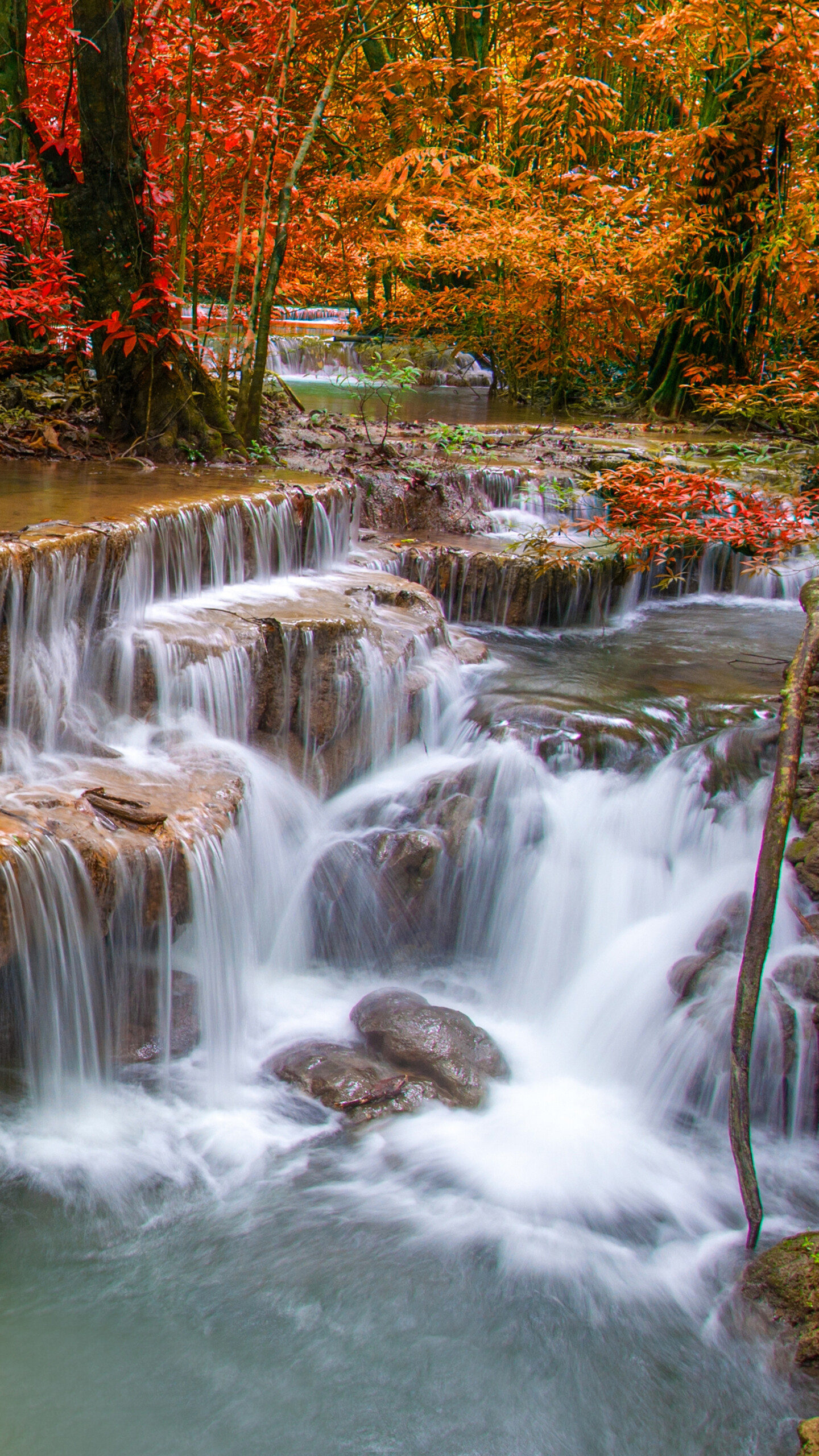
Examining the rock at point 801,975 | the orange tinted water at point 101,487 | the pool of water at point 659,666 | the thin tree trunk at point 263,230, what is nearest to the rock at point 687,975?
the rock at point 801,975

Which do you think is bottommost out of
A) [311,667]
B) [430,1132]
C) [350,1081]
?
[430,1132]

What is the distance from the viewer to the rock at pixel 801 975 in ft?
14.1

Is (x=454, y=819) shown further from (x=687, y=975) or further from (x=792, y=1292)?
(x=792, y=1292)

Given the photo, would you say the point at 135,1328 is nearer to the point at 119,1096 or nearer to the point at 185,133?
the point at 119,1096

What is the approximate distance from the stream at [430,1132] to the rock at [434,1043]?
10 cm

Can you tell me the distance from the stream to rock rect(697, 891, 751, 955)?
0.08 meters

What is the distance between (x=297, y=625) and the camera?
5633 millimetres

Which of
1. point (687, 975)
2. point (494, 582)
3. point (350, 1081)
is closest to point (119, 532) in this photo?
point (350, 1081)

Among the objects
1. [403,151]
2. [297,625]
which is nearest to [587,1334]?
[297,625]

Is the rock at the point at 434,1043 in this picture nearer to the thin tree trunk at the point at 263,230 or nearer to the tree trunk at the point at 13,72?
the thin tree trunk at the point at 263,230

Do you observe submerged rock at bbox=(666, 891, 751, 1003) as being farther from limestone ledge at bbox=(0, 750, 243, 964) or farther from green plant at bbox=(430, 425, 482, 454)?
green plant at bbox=(430, 425, 482, 454)

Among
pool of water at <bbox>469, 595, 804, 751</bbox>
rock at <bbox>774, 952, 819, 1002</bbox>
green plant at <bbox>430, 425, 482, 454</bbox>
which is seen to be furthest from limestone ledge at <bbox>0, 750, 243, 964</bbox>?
green plant at <bbox>430, 425, 482, 454</bbox>

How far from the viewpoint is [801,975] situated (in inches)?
170

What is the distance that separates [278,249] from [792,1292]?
7500mm
